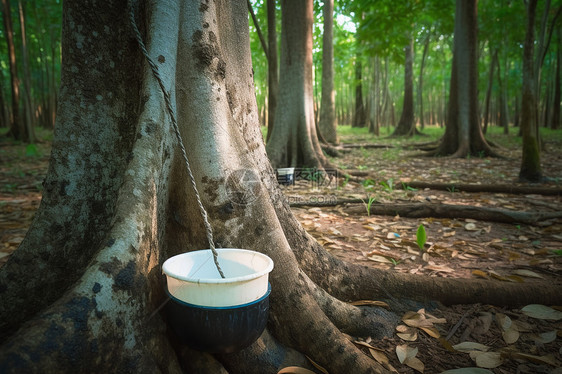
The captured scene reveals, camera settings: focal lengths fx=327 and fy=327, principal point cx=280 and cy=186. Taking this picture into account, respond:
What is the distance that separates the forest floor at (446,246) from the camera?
5.29 ft

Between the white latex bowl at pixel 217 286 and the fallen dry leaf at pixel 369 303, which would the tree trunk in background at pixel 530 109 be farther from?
the white latex bowl at pixel 217 286

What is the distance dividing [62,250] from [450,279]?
7.03 feet

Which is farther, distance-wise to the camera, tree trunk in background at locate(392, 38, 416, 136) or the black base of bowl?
tree trunk in background at locate(392, 38, 416, 136)

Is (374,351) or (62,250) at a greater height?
(62,250)

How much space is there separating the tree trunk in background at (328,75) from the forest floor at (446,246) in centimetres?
522

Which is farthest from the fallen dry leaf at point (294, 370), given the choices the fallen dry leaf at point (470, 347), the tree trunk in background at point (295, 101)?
the tree trunk in background at point (295, 101)

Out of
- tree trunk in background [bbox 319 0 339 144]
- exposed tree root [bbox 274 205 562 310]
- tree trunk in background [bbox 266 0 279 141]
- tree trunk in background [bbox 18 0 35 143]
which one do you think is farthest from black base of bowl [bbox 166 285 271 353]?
tree trunk in background [bbox 18 0 35 143]

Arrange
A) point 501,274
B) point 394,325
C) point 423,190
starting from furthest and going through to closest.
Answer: point 423,190 < point 501,274 < point 394,325

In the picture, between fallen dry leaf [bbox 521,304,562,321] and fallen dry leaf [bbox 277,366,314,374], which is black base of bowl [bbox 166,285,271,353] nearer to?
fallen dry leaf [bbox 277,366,314,374]

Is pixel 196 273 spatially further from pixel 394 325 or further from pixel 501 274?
pixel 501 274

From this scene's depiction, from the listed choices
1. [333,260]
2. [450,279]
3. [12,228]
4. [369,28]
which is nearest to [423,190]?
[450,279]

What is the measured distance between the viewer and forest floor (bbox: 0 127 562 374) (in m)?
1.61

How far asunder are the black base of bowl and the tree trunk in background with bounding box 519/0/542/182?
5.22m

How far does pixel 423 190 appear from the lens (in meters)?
4.91
